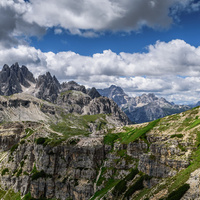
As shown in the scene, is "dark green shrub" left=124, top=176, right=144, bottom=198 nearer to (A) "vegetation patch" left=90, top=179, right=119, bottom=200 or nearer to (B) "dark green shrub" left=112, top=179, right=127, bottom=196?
(B) "dark green shrub" left=112, top=179, right=127, bottom=196

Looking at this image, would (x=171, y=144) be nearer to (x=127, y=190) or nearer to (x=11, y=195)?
(x=127, y=190)

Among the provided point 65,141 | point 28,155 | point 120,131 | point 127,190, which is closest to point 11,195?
point 28,155

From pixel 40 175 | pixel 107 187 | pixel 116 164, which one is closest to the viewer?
pixel 107 187

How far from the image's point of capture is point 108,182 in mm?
129375

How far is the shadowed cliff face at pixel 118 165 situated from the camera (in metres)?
84.0

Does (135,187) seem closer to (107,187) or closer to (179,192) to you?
→ (107,187)

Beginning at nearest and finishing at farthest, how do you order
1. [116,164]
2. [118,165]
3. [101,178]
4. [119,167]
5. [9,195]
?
[119,167], [118,165], [116,164], [101,178], [9,195]

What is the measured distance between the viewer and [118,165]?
433 feet

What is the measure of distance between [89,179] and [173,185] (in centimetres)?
8120

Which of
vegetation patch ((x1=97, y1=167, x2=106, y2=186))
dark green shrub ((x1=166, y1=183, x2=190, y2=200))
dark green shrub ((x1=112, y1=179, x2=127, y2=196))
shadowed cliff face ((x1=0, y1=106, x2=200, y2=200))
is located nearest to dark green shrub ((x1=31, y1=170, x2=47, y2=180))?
shadowed cliff face ((x1=0, y1=106, x2=200, y2=200))

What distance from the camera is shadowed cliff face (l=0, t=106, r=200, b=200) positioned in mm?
84025

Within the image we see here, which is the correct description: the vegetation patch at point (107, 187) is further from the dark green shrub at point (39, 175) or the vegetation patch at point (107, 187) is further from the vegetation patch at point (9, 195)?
the vegetation patch at point (9, 195)

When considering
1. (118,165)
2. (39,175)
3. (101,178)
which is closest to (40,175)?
(39,175)

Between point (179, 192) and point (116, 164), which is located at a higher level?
A: point (179, 192)
